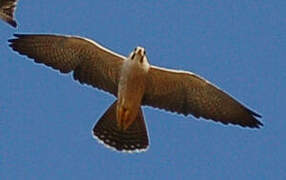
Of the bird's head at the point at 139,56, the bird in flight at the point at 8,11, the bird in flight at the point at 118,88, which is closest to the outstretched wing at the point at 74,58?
the bird in flight at the point at 118,88

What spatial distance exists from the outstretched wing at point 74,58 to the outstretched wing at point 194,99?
23.0 inches

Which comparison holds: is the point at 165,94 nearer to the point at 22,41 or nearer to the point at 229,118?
the point at 229,118

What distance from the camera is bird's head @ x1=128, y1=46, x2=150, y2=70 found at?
41.0 ft

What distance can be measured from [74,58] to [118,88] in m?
0.81

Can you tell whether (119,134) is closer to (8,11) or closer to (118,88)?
(118,88)

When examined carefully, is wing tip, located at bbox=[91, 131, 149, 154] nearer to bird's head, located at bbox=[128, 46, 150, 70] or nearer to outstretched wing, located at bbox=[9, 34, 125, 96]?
outstretched wing, located at bbox=[9, 34, 125, 96]

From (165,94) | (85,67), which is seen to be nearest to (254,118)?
(165,94)

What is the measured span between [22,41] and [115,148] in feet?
6.69

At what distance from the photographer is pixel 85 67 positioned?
13.2 m

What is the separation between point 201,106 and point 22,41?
2.75 metres

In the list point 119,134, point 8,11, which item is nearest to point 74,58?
point 119,134

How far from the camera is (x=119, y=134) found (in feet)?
43.5

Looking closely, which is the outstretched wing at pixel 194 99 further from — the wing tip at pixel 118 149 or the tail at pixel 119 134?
the wing tip at pixel 118 149

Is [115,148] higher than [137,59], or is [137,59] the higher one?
[137,59]
